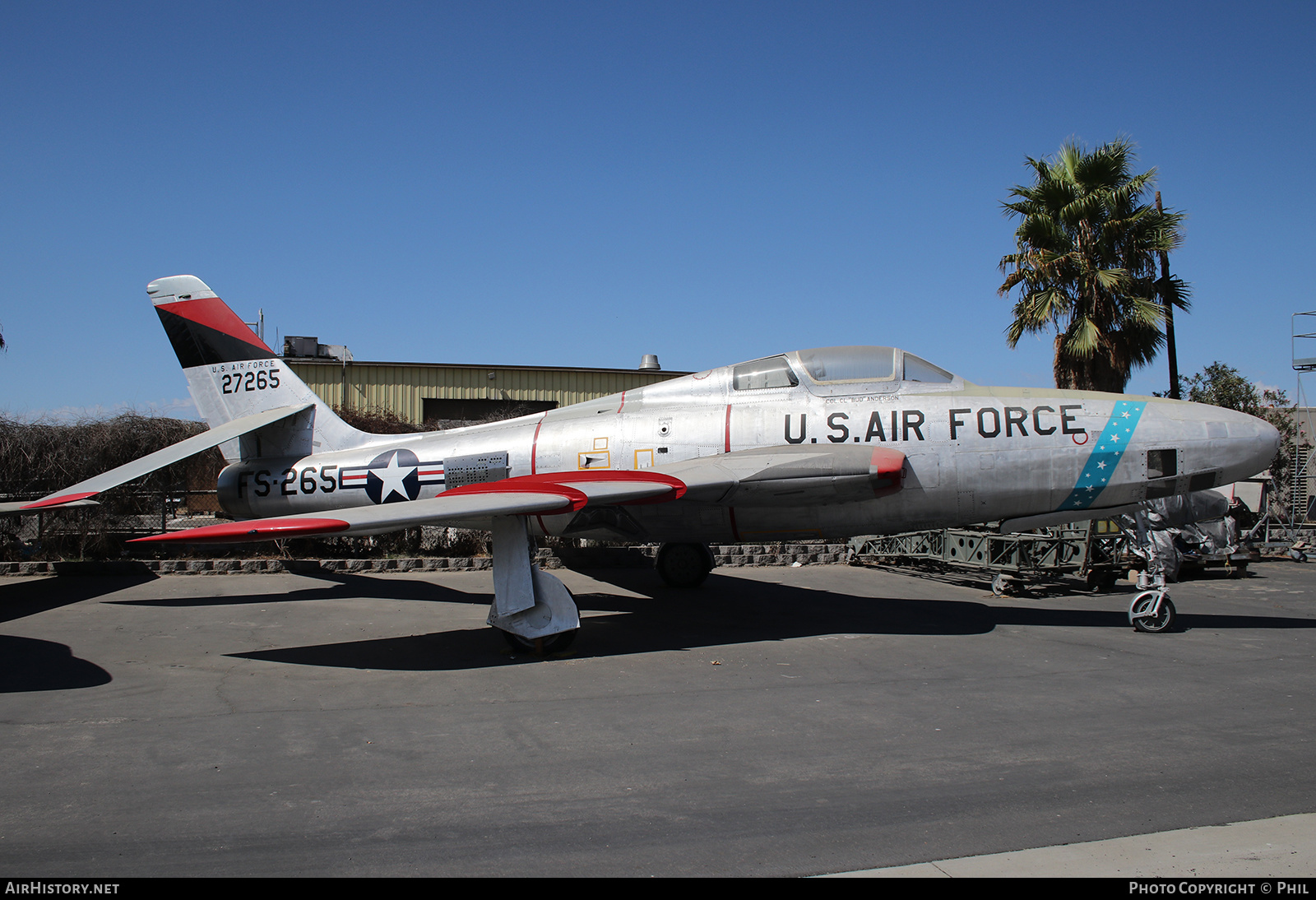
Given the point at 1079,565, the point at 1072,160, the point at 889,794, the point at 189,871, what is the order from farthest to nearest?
the point at 1072,160, the point at 1079,565, the point at 889,794, the point at 189,871

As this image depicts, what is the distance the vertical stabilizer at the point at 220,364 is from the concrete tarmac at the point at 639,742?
3.31 meters

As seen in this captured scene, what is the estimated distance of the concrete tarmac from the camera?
3801 mm

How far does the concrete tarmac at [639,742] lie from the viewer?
12.5 feet

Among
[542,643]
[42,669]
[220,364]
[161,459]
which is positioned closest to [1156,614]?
[542,643]

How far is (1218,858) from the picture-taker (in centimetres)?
355

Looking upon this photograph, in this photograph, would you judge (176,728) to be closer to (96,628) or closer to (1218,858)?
(96,628)

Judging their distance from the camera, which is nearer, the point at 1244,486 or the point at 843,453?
the point at 843,453

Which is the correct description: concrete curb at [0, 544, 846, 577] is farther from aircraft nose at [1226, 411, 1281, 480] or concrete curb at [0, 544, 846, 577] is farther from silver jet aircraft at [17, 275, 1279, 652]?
aircraft nose at [1226, 411, 1281, 480]

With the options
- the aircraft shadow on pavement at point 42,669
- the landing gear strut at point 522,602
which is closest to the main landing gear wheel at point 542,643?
the landing gear strut at point 522,602

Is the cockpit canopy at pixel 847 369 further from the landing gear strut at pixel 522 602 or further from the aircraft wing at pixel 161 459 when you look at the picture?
the aircraft wing at pixel 161 459

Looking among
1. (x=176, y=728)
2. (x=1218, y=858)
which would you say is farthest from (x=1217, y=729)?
Result: (x=176, y=728)

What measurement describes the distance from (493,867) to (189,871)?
1.41 m

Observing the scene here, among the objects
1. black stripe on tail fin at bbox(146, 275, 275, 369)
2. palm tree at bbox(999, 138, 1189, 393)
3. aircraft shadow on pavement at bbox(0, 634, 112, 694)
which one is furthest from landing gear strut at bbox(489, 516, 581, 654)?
palm tree at bbox(999, 138, 1189, 393)

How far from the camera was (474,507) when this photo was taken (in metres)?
7.58
